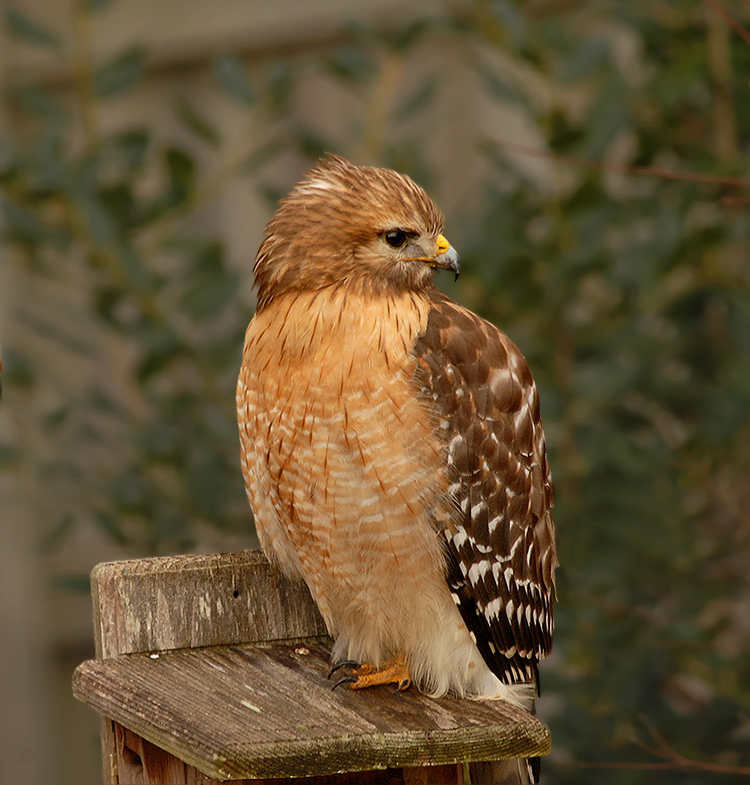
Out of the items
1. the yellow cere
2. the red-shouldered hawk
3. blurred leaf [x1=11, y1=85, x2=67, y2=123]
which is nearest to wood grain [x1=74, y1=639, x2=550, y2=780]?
the red-shouldered hawk

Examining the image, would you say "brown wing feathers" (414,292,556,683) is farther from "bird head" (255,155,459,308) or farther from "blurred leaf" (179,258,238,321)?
"blurred leaf" (179,258,238,321)

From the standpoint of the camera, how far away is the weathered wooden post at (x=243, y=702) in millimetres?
1989

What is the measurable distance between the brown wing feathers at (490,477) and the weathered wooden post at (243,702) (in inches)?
12.0

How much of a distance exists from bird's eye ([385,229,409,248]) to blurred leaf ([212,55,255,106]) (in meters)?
1.95

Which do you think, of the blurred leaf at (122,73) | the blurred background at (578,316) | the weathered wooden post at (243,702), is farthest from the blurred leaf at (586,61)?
the weathered wooden post at (243,702)

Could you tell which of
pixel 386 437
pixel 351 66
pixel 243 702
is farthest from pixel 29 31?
pixel 243 702

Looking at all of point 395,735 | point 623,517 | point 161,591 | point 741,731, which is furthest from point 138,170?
point 741,731

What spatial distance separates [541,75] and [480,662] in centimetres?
228

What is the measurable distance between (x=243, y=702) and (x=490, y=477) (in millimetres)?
760

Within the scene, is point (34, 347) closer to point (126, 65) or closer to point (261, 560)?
point (126, 65)

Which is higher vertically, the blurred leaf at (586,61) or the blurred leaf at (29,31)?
the blurred leaf at (29,31)

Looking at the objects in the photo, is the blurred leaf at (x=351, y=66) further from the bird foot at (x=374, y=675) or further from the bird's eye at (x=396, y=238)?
the bird foot at (x=374, y=675)

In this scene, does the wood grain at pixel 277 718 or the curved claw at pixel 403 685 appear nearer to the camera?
the wood grain at pixel 277 718

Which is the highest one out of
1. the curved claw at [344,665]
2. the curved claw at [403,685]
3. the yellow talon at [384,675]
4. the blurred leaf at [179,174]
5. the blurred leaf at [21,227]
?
the blurred leaf at [179,174]
